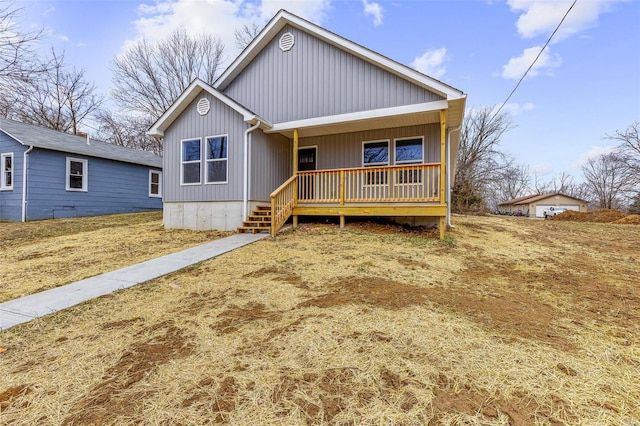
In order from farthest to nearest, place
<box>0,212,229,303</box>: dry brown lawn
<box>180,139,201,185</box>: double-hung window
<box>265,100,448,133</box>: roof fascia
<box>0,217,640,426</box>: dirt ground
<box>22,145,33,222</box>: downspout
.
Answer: <box>22,145,33,222</box>: downspout
<box>180,139,201,185</box>: double-hung window
<box>265,100,448,133</box>: roof fascia
<box>0,212,229,303</box>: dry brown lawn
<box>0,217,640,426</box>: dirt ground

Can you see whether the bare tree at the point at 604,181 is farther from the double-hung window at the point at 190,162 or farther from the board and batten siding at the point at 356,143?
the double-hung window at the point at 190,162

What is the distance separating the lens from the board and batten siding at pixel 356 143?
29.9 ft

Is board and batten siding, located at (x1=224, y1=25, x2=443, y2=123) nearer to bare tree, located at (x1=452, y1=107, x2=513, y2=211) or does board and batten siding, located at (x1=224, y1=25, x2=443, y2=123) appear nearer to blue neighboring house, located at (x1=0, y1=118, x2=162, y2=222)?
blue neighboring house, located at (x1=0, y1=118, x2=162, y2=222)

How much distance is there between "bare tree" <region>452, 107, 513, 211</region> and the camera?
27953 mm

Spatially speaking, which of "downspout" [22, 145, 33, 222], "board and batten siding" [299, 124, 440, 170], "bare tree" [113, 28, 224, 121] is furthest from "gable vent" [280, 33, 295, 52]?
"bare tree" [113, 28, 224, 121]

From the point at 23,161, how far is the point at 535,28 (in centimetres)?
1956

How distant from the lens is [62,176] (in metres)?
13.1

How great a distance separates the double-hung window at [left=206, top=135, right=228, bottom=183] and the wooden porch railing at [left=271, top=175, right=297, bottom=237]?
2.11 metres

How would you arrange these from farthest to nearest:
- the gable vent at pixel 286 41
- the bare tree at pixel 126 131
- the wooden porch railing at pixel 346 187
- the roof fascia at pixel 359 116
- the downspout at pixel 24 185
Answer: the bare tree at pixel 126 131
the downspout at pixel 24 185
the gable vent at pixel 286 41
the wooden porch railing at pixel 346 187
the roof fascia at pixel 359 116

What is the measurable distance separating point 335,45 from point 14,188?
46.3 ft

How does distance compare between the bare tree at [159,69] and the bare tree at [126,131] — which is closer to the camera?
the bare tree at [159,69]

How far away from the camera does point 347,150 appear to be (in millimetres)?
10086

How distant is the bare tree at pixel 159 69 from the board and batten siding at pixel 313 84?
14.4 meters

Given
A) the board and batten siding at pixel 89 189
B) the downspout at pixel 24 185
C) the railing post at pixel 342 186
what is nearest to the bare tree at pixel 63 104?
the board and batten siding at pixel 89 189
